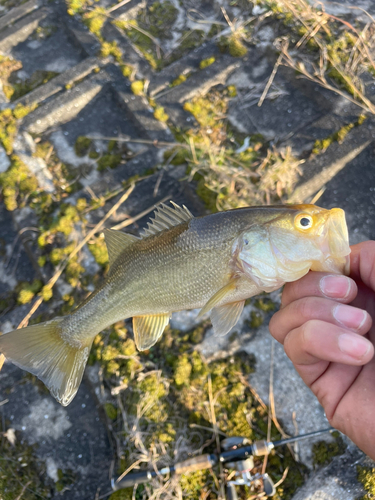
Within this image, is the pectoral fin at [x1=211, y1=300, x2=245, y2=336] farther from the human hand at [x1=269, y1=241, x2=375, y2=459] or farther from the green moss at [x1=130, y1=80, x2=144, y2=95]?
the green moss at [x1=130, y1=80, x2=144, y2=95]

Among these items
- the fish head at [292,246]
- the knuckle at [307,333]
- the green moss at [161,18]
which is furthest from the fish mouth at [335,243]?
the green moss at [161,18]

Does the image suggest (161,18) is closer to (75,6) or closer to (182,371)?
(75,6)

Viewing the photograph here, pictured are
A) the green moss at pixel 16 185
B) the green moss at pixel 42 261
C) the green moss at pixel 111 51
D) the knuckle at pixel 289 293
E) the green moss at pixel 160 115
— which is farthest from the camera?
the green moss at pixel 111 51

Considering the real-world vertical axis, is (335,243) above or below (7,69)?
below

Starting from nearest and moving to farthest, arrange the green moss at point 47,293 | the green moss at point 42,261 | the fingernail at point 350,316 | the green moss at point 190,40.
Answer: the fingernail at point 350,316 → the green moss at point 47,293 → the green moss at point 42,261 → the green moss at point 190,40

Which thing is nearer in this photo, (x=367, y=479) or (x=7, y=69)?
(x=367, y=479)

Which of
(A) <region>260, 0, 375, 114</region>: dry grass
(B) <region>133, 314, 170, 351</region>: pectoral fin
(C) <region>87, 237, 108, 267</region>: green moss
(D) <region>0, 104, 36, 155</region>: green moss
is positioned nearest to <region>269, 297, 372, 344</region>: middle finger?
(B) <region>133, 314, 170, 351</region>: pectoral fin

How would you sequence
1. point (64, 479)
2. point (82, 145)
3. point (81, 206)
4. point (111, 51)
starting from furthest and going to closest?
point (111, 51)
point (82, 145)
point (81, 206)
point (64, 479)

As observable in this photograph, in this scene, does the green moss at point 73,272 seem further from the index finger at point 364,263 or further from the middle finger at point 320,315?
the index finger at point 364,263

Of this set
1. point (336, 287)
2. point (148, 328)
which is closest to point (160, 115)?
point (148, 328)
